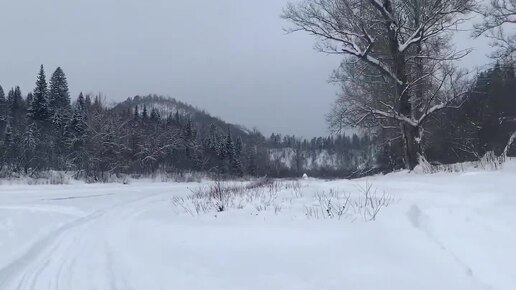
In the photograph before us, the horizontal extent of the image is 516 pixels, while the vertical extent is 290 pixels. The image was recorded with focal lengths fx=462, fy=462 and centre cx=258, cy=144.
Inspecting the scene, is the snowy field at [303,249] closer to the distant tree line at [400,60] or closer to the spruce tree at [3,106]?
the distant tree line at [400,60]

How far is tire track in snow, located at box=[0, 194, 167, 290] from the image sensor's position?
6.18 metres

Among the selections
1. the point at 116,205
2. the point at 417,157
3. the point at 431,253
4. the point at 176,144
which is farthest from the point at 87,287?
the point at 176,144

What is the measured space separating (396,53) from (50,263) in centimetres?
1438

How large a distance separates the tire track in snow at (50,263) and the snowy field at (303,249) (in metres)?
0.02

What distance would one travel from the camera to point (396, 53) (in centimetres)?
1764

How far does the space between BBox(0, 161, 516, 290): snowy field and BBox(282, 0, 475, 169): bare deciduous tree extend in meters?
7.79

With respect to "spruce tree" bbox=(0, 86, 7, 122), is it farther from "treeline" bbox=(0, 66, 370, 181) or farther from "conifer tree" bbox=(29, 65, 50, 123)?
"conifer tree" bbox=(29, 65, 50, 123)

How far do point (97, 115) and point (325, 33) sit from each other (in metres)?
46.1

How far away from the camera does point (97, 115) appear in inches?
2301

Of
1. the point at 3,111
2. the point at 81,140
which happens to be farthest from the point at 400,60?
the point at 3,111

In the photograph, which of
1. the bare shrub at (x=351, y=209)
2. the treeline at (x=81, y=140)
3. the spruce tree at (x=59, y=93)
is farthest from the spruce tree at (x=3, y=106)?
the bare shrub at (x=351, y=209)

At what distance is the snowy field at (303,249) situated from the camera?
15.5 ft

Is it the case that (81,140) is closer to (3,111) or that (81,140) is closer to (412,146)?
(3,111)

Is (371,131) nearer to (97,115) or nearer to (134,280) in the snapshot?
(134,280)
